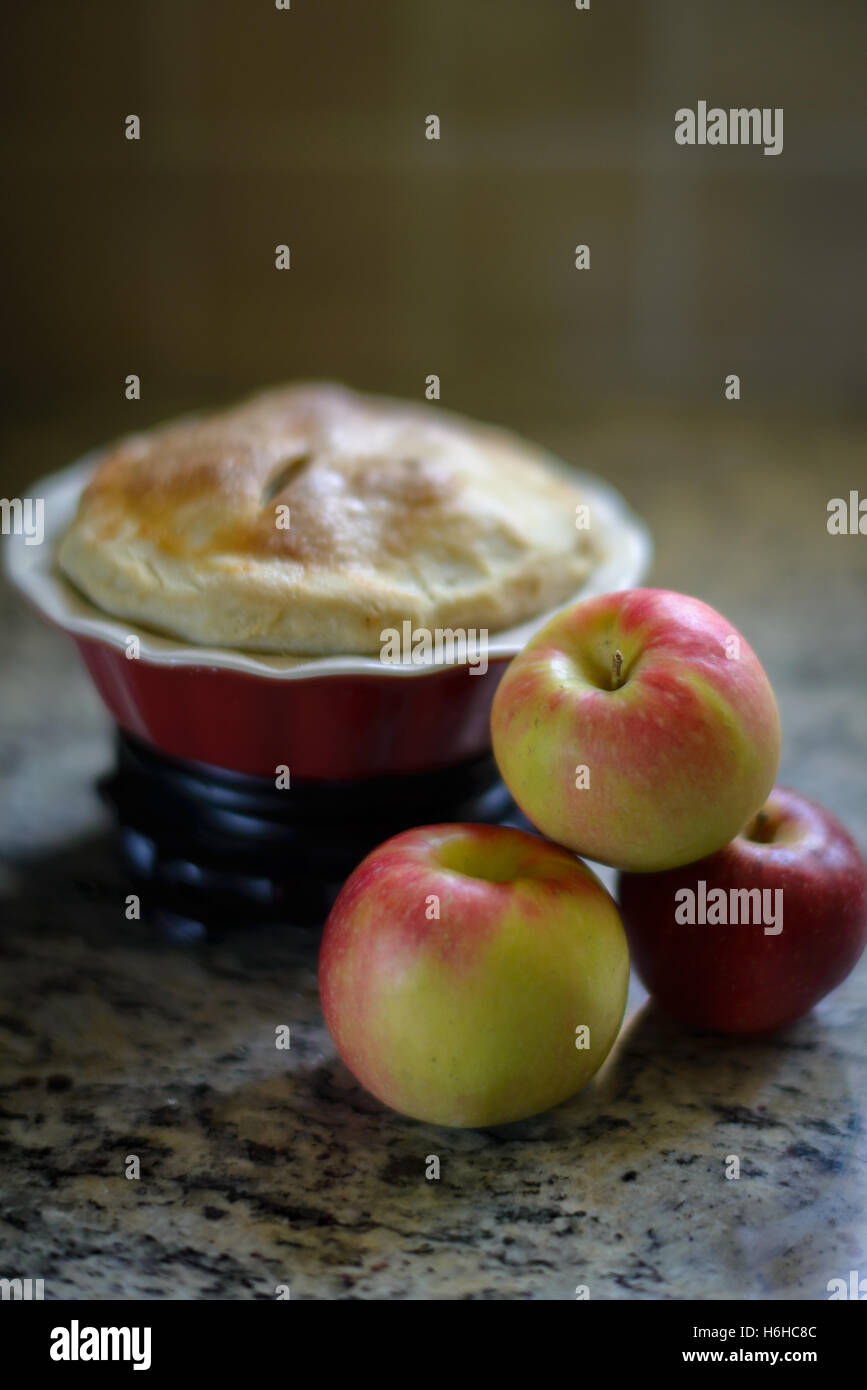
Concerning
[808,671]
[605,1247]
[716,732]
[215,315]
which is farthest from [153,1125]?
[215,315]

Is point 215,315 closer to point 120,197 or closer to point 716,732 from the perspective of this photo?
point 120,197

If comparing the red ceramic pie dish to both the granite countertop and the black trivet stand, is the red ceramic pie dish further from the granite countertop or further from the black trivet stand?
the granite countertop

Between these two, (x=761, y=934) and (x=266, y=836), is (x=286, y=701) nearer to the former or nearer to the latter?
(x=266, y=836)

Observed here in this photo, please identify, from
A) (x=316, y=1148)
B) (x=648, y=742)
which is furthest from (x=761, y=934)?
(x=316, y=1148)

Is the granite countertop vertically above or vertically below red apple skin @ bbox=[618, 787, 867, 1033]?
below

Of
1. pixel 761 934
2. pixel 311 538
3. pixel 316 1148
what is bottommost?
pixel 316 1148

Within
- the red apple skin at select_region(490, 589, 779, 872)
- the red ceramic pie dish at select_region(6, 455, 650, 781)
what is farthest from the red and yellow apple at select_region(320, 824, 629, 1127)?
the red ceramic pie dish at select_region(6, 455, 650, 781)

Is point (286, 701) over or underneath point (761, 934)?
over
